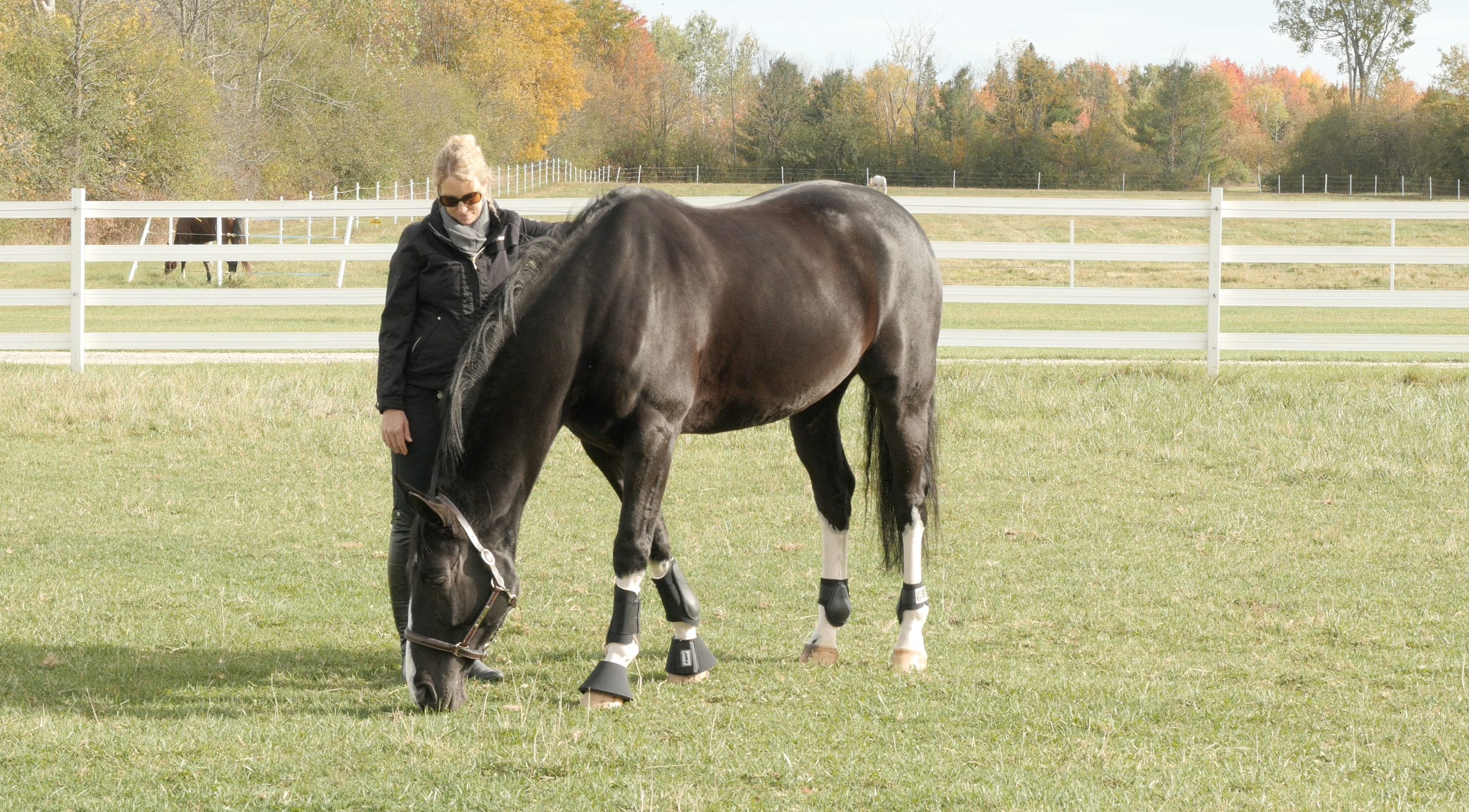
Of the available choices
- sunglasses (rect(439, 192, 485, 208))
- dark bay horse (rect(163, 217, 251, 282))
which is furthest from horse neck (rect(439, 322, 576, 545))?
dark bay horse (rect(163, 217, 251, 282))

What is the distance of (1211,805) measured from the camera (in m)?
3.04

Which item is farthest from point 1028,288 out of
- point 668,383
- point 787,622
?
point 668,383

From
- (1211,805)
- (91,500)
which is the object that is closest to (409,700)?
(1211,805)

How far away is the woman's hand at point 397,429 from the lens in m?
4.07

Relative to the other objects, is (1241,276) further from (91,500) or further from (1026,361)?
(91,500)

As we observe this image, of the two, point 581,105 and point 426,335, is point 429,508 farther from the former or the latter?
point 581,105

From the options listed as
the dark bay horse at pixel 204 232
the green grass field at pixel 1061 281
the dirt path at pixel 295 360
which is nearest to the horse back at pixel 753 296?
the green grass field at pixel 1061 281

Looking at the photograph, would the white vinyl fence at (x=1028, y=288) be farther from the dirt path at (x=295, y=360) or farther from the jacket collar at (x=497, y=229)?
the jacket collar at (x=497, y=229)

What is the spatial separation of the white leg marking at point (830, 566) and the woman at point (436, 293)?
5.07 feet

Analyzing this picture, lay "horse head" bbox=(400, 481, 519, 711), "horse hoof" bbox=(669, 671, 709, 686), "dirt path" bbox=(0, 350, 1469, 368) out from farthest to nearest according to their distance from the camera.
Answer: "dirt path" bbox=(0, 350, 1469, 368), "horse hoof" bbox=(669, 671, 709, 686), "horse head" bbox=(400, 481, 519, 711)

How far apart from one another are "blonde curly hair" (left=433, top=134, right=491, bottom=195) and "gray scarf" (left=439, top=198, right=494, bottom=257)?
0.30ft

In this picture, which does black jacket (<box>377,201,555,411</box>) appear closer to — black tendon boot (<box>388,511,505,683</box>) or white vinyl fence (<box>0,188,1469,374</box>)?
black tendon boot (<box>388,511,505,683</box>)

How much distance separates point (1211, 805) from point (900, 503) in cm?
204

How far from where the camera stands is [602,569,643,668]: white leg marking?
394 cm
